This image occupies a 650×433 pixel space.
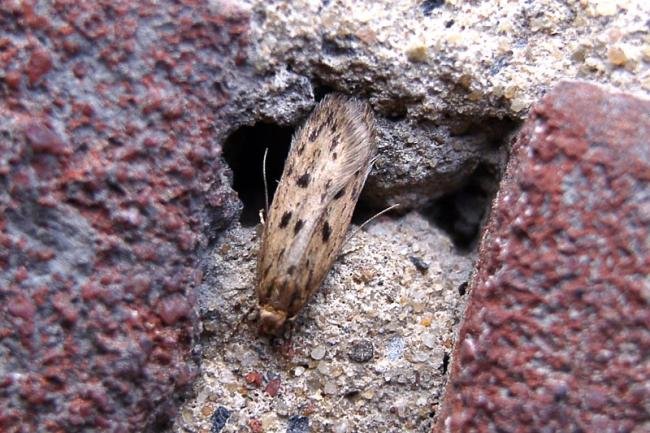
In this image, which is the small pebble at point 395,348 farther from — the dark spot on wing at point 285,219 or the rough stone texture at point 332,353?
the dark spot on wing at point 285,219

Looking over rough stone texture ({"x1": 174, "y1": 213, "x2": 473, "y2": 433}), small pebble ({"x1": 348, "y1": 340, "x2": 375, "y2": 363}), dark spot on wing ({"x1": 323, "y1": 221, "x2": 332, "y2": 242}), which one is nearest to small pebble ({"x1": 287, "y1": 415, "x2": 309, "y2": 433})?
rough stone texture ({"x1": 174, "y1": 213, "x2": 473, "y2": 433})

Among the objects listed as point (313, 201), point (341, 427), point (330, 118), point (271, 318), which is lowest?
point (341, 427)

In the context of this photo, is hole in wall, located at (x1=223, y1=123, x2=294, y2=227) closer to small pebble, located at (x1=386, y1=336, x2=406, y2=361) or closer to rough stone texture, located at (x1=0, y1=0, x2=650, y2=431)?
rough stone texture, located at (x1=0, y1=0, x2=650, y2=431)

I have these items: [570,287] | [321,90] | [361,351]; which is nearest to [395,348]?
[361,351]

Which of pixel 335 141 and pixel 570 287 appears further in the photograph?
pixel 335 141

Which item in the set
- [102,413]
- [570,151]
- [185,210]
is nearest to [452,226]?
[570,151]

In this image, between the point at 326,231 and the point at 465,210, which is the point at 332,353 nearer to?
the point at 326,231
